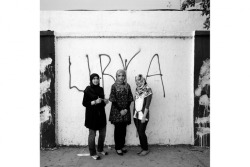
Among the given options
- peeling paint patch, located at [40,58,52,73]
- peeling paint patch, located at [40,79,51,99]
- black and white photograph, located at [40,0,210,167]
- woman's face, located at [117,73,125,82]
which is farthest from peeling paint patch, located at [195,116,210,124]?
peeling paint patch, located at [40,58,52,73]

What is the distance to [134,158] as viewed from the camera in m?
4.62

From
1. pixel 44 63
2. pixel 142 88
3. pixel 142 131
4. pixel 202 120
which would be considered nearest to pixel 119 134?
pixel 142 131

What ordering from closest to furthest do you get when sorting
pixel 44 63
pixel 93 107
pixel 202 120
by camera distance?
pixel 93 107, pixel 44 63, pixel 202 120

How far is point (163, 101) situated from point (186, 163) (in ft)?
4.80

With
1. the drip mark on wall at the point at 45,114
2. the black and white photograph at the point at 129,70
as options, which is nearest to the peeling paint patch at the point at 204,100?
the black and white photograph at the point at 129,70

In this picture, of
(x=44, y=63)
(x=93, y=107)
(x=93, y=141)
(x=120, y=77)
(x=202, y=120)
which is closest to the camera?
(x=93, y=107)

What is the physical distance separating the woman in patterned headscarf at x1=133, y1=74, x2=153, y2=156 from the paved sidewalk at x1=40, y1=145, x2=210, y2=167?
323mm

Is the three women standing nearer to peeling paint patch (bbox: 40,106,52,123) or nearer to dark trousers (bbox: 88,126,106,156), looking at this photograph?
dark trousers (bbox: 88,126,106,156)

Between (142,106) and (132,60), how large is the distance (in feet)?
3.75

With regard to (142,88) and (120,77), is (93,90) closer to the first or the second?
(120,77)

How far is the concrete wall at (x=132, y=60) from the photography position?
17.2ft

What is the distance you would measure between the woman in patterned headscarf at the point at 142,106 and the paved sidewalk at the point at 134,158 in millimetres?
323

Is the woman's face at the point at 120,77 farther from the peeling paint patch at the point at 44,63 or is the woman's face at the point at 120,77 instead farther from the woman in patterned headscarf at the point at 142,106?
the peeling paint patch at the point at 44,63

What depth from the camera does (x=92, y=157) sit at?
464 centimetres
